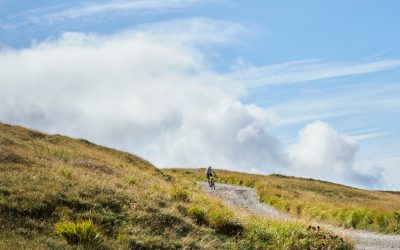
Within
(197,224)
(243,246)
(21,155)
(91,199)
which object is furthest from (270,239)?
(21,155)

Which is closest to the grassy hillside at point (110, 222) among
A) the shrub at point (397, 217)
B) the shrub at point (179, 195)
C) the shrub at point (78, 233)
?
the shrub at point (78, 233)

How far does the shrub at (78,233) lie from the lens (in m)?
13.3

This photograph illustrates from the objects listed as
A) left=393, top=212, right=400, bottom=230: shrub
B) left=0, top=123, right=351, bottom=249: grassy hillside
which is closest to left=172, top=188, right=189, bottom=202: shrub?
left=0, top=123, right=351, bottom=249: grassy hillside

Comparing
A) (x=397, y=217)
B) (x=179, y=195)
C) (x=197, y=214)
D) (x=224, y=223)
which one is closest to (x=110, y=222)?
(x=197, y=214)

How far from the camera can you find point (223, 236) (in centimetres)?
1681

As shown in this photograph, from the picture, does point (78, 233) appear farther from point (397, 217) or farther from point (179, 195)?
point (397, 217)

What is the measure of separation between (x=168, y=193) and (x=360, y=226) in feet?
35.4

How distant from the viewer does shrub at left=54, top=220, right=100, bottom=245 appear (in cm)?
1327

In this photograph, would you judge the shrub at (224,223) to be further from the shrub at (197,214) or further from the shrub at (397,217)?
the shrub at (397,217)

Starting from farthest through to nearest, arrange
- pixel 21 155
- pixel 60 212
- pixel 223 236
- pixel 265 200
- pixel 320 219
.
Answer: pixel 265 200
pixel 320 219
pixel 21 155
pixel 223 236
pixel 60 212

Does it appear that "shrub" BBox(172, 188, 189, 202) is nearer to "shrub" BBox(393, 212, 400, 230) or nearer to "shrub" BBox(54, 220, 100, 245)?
"shrub" BBox(54, 220, 100, 245)

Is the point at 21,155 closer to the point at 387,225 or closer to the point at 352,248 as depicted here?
the point at 352,248

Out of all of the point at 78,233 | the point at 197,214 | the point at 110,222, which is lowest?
the point at 78,233

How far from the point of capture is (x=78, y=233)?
13398 mm
